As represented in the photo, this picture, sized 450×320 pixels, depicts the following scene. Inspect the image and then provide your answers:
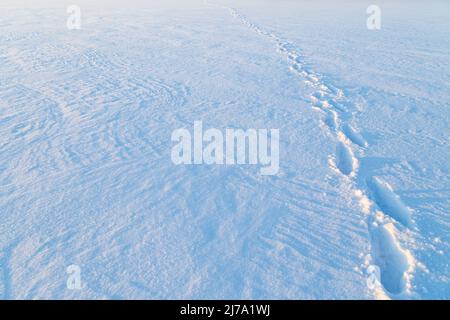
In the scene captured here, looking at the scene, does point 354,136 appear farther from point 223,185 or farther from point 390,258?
point 390,258

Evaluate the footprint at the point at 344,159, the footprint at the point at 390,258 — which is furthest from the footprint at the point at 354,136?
the footprint at the point at 390,258

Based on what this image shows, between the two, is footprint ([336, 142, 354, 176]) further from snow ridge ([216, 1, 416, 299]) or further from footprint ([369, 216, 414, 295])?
footprint ([369, 216, 414, 295])

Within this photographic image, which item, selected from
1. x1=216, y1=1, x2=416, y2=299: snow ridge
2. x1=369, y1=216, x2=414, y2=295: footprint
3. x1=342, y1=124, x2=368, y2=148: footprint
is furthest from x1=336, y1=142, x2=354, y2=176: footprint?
x1=369, y1=216, x2=414, y2=295: footprint

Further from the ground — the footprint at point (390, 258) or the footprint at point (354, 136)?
the footprint at point (354, 136)

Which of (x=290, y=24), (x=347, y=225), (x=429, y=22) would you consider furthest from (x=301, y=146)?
(x=429, y=22)

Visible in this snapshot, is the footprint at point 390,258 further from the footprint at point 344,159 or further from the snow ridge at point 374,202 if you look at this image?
the footprint at point 344,159

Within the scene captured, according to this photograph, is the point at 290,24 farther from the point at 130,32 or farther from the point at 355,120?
the point at 355,120
